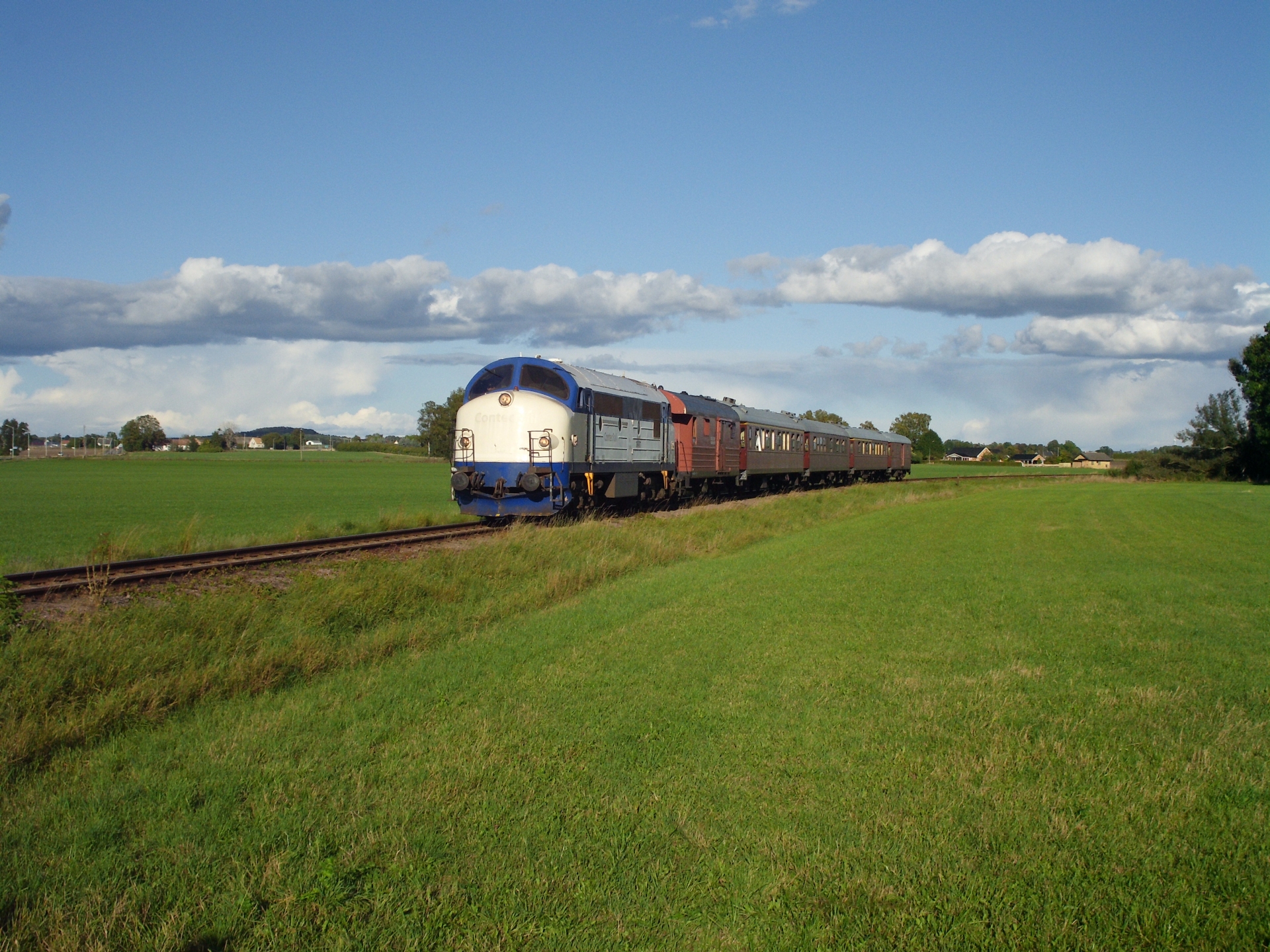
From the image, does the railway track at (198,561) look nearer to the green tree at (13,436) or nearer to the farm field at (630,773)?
the farm field at (630,773)

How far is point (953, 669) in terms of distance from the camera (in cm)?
805

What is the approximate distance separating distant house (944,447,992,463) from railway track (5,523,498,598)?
14359cm

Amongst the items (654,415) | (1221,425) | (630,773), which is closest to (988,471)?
(1221,425)

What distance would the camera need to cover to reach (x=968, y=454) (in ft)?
566

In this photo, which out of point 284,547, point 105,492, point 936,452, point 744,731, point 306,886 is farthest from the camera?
point 936,452

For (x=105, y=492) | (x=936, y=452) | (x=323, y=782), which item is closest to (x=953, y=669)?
(x=323, y=782)

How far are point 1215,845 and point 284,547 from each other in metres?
15.3

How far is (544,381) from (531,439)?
1.57 meters

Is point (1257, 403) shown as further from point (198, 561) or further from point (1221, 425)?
point (198, 561)

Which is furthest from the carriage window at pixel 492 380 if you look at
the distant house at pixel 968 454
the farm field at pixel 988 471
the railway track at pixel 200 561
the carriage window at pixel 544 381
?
the distant house at pixel 968 454

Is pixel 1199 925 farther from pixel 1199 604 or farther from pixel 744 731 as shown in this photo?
pixel 1199 604

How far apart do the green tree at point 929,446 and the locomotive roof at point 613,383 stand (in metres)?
138

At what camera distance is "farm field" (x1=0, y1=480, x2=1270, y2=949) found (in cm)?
390

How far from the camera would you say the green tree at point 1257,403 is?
72.9m
